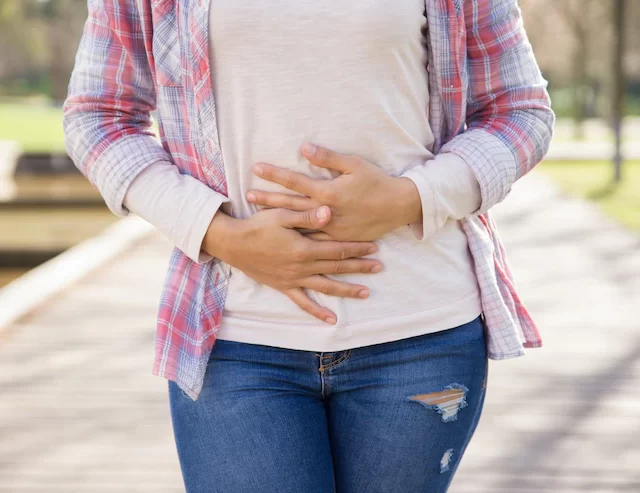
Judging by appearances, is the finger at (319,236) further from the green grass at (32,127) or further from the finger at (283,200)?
the green grass at (32,127)

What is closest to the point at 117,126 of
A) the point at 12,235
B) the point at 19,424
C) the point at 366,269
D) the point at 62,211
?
the point at 366,269

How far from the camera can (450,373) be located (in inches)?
53.0

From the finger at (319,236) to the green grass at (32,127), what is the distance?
18.9 meters

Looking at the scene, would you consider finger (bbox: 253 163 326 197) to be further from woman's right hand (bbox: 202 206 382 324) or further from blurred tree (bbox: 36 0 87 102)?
blurred tree (bbox: 36 0 87 102)

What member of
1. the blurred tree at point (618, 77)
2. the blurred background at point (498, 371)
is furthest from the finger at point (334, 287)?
the blurred tree at point (618, 77)

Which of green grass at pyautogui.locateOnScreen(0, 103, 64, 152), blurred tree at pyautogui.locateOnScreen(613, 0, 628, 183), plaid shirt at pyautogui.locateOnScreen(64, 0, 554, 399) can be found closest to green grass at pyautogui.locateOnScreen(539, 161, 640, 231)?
blurred tree at pyautogui.locateOnScreen(613, 0, 628, 183)

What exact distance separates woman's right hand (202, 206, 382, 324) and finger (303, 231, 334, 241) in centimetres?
1

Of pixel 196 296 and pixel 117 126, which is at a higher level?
pixel 117 126

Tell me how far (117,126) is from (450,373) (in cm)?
63

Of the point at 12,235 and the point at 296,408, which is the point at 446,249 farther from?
the point at 12,235

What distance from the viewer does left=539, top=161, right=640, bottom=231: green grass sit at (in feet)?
31.4

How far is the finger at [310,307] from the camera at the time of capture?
1300 millimetres

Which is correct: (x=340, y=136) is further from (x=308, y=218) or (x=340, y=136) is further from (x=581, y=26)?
(x=581, y=26)

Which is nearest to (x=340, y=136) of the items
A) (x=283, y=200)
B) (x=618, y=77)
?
(x=283, y=200)
